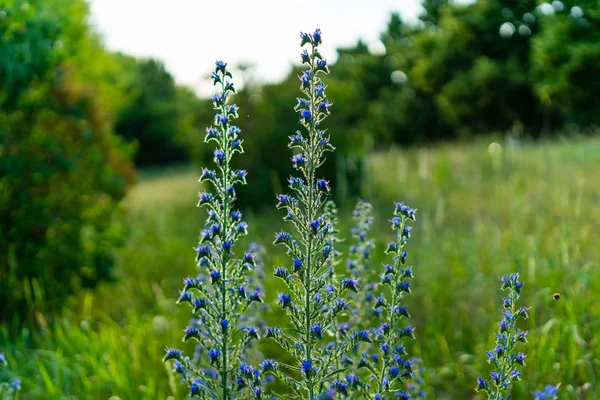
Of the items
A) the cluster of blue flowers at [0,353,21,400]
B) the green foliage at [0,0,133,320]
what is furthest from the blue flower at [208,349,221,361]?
the green foliage at [0,0,133,320]

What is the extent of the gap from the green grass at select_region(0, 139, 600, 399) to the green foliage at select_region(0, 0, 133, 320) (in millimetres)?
Answer: 541

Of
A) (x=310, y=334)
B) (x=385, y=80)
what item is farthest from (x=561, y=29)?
(x=310, y=334)

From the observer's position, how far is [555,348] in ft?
14.9

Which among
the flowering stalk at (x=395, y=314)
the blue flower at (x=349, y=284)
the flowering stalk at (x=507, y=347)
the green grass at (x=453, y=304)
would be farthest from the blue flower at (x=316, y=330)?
the green grass at (x=453, y=304)

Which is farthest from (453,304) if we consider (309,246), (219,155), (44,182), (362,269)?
(44,182)

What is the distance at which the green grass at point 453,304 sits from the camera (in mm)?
4625

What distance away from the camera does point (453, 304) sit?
19.7 ft

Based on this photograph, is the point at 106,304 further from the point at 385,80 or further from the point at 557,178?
the point at 385,80

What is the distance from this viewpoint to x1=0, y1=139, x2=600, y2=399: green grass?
4.62 m

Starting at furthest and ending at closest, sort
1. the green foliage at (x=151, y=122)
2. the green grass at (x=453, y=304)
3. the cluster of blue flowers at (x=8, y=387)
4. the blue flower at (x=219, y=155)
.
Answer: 1. the green foliage at (x=151, y=122)
2. the green grass at (x=453, y=304)
3. the cluster of blue flowers at (x=8, y=387)
4. the blue flower at (x=219, y=155)

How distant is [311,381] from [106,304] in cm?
593

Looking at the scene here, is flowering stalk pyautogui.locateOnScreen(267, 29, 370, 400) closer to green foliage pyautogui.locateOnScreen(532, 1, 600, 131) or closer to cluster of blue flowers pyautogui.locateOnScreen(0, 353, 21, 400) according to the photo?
cluster of blue flowers pyautogui.locateOnScreen(0, 353, 21, 400)

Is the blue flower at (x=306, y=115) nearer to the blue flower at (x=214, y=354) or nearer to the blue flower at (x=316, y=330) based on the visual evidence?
the blue flower at (x=316, y=330)

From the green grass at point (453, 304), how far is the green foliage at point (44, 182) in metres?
0.54
